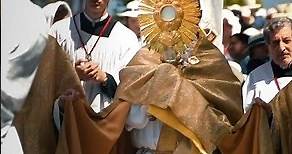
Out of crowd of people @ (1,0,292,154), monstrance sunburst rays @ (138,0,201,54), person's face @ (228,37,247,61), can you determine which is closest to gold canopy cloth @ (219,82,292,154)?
crowd of people @ (1,0,292,154)

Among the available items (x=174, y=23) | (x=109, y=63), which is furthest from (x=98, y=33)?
(x=174, y=23)

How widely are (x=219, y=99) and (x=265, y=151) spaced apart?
354 millimetres

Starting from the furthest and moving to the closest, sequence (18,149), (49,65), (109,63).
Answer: (109,63) → (49,65) → (18,149)

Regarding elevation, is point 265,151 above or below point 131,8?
below

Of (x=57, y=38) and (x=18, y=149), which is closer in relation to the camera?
(x=18, y=149)

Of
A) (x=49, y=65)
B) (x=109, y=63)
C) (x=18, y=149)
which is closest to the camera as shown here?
(x=18, y=149)

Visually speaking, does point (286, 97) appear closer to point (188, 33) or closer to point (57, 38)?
point (188, 33)

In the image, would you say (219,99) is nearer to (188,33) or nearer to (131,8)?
(188,33)

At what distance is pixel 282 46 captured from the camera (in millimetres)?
4859

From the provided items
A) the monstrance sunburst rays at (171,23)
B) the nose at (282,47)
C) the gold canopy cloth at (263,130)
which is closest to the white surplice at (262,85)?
the nose at (282,47)

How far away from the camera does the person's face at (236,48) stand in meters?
5.17

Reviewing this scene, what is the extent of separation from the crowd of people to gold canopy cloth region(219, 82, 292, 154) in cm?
1

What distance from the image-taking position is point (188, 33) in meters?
4.73

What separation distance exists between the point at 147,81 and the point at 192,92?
217mm
